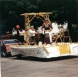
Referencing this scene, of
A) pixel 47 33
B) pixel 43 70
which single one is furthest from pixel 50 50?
pixel 43 70

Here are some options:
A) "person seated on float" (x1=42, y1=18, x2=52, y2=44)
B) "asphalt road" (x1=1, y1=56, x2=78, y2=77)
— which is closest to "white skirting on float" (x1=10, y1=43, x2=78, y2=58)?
"person seated on float" (x1=42, y1=18, x2=52, y2=44)

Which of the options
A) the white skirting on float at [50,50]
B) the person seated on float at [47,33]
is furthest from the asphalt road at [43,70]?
the person seated on float at [47,33]

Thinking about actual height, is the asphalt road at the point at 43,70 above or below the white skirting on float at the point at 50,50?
below

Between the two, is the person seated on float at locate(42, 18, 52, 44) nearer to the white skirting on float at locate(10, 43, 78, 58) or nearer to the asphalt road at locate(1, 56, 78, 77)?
the white skirting on float at locate(10, 43, 78, 58)

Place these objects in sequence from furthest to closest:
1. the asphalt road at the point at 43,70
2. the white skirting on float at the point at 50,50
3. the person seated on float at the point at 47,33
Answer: the person seated on float at the point at 47,33 → the white skirting on float at the point at 50,50 → the asphalt road at the point at 43,70

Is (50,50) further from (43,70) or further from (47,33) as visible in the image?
(43,70)

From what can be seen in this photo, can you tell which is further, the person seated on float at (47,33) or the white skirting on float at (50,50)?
the person seated on float at (47,33)

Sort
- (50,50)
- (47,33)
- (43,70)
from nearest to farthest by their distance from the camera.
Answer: (43,70), (50,50), (47,33)

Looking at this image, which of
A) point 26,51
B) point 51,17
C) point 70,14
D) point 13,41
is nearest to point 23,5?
point 51,17

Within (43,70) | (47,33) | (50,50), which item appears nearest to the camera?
(43,70)

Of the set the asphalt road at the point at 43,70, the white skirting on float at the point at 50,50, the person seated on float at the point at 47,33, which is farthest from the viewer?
the person seated on float at the point at 47,33

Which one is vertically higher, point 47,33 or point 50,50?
point 47,33

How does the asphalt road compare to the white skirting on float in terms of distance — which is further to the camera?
the white skirting on float

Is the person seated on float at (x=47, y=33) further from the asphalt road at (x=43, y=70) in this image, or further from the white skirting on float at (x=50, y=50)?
the asphalt road at (x=43, y=70)
